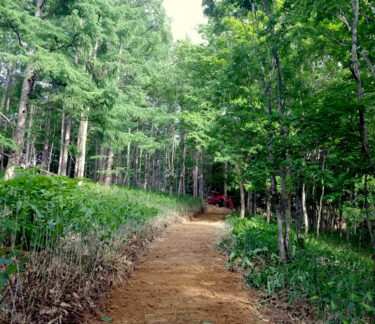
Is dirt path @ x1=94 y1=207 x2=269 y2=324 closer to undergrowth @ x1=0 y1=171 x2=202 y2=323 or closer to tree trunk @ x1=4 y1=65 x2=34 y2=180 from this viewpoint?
undergrowth @ x1=0 y1=171 x2=202 y2=323

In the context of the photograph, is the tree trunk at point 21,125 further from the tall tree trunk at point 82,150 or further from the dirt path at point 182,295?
the dirt path at point 182,295

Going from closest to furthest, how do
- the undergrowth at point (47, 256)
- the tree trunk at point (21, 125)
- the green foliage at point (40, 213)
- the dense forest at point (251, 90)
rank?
the undergrowth at point (47, 256), the green foliage at point (40, 213), the dense forest at point (251, 90), the tree trunk at point (21, 125)

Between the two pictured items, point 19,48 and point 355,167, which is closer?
point 355,167

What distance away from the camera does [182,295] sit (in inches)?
136

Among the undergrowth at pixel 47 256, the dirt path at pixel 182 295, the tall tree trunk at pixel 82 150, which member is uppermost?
the tall tree trunk at pixel 82 150

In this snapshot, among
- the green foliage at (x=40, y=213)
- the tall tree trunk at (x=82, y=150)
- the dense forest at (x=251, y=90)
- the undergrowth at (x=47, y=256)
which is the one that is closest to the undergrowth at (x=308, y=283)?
the dense forest at (x=251, y=90)

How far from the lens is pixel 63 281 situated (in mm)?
2568

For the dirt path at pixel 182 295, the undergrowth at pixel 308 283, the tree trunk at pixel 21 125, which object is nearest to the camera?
the dirt path at pixel 182 295

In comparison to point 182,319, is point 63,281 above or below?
above

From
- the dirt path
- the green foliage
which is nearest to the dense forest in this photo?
the green foliage

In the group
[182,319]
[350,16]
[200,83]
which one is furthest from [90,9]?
[182,319]

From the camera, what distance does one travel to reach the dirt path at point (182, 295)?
2.82m

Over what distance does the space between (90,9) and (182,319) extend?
38.3ft

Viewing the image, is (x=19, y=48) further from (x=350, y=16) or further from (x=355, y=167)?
(x=355, y=167)
